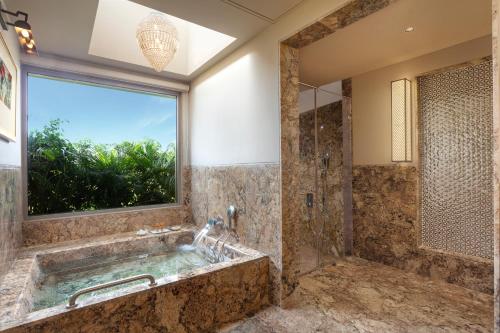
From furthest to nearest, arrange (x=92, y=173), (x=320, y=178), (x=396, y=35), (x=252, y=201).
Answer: (x=320, y=178) < (x=92, y=173) < (x=252, y=201) < (x=396, y=35)

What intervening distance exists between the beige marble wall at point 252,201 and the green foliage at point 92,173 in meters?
0.78

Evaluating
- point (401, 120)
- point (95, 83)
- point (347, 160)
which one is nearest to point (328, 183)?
point (347, 160)

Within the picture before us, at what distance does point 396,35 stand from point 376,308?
228 centimetres

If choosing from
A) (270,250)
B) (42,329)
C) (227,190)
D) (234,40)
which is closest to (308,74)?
(234,40)

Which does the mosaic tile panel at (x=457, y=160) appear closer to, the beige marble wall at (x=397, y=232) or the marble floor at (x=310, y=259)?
the beige marble wall at (x=397, y=232)

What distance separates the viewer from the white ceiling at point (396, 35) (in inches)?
73.0

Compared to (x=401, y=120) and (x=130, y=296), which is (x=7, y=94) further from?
(x=401, y=120)

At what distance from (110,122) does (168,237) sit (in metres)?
1.56

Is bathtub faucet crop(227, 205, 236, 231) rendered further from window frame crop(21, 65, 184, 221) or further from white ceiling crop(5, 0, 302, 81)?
white ceiling crop(5, 0, 302, 81)

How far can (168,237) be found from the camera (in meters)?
2.89

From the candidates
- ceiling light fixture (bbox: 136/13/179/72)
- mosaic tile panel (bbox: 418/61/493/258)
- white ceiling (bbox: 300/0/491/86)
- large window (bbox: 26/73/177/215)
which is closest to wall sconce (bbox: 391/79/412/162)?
mosaic tile panel (bbox: 418/61/493/258)

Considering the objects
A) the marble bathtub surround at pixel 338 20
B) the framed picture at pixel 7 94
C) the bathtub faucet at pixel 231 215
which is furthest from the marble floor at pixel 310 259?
the framed picture at pixel 7 94

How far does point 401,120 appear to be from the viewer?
2.76 m

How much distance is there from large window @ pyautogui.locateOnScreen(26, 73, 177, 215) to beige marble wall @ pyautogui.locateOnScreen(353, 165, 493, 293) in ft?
7.97
